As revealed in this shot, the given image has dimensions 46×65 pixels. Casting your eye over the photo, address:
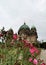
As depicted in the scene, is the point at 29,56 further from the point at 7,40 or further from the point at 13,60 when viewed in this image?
the point at 7,40

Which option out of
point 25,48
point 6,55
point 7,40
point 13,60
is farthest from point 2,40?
point 13,60

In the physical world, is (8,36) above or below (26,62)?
above

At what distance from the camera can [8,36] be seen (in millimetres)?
6895

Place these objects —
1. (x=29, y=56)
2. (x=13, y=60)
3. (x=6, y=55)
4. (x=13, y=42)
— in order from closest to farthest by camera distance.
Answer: (x=13, y=60)
(x=6, y=55)
(x=29, y=56)
(x=13, y=42)

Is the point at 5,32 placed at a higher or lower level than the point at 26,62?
higher

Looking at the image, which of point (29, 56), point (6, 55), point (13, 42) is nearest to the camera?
point (6, 55)

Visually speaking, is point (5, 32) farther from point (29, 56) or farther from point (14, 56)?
point (14, 56)

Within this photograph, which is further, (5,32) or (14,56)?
(5,32)

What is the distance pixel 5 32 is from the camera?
691 cm

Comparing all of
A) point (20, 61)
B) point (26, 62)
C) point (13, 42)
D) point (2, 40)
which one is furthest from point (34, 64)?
point (2, 40)

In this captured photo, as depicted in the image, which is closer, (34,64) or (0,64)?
(0,64)

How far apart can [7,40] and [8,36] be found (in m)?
0.13

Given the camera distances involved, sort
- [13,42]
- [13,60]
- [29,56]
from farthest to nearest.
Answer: [13,42] < [29,56] < [13,60]

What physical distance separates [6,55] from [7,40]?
5.57 feet
